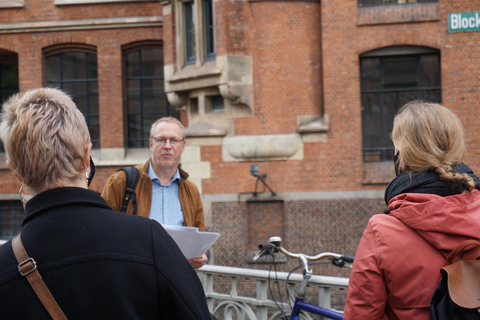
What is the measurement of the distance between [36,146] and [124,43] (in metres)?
17.1

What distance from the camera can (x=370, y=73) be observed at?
15.1 m

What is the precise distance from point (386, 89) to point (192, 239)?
12.6 m

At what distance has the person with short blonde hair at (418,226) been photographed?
2213 millimetres

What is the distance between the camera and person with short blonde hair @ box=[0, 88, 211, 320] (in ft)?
5.34

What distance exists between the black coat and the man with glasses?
2.31 m

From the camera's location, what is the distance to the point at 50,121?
5.64 feet

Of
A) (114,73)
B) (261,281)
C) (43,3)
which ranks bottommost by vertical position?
(261,281)

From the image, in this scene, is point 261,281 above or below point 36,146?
below

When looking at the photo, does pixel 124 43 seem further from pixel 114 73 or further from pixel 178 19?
pixel 178 19

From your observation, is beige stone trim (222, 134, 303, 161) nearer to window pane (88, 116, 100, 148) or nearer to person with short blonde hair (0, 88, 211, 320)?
window pane (88, 116, 100, 148)

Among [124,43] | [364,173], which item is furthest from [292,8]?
[124,43]

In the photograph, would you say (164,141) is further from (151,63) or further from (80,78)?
(80,78)

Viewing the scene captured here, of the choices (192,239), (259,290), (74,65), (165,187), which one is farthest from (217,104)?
(192,239)

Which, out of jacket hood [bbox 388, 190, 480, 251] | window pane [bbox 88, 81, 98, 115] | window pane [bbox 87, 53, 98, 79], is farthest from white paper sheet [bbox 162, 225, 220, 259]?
window pane [bbox 87, 53, 98, 79]
